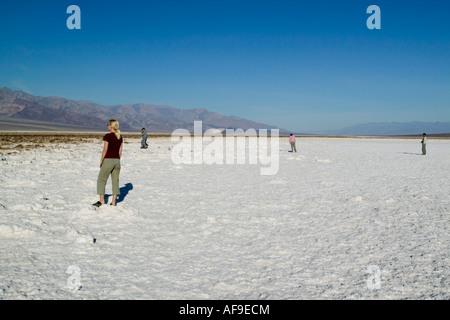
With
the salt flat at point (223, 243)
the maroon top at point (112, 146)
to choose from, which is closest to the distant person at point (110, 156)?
the maroon top at point (112, 146)

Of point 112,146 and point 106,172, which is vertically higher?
point 112,146

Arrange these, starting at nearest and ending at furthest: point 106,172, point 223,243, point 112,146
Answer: point 223,243
point 112,146
point 106,172

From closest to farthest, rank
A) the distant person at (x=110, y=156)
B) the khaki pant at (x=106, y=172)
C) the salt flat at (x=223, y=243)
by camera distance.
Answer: the salt flat at (x=223, y=243)
the distant person at (x=110, y=156)
the khaki pant at (x=106, y=172)

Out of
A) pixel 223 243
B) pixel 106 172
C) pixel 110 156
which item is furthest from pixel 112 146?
pixel 223 243

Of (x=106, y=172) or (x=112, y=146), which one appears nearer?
(x=112, y=146)

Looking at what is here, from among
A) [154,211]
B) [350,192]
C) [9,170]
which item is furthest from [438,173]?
[9,170]

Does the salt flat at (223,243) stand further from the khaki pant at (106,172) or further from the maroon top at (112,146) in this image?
the maroon top at (112,146)

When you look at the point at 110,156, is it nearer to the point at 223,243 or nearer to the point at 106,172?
the point at 106,172

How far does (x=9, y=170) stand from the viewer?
43.0 feet

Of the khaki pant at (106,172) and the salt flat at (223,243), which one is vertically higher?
the khaki pant at (106,172)

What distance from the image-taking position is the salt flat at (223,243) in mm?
4492

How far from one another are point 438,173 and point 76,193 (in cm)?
1595

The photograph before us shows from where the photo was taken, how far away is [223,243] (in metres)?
6.23
